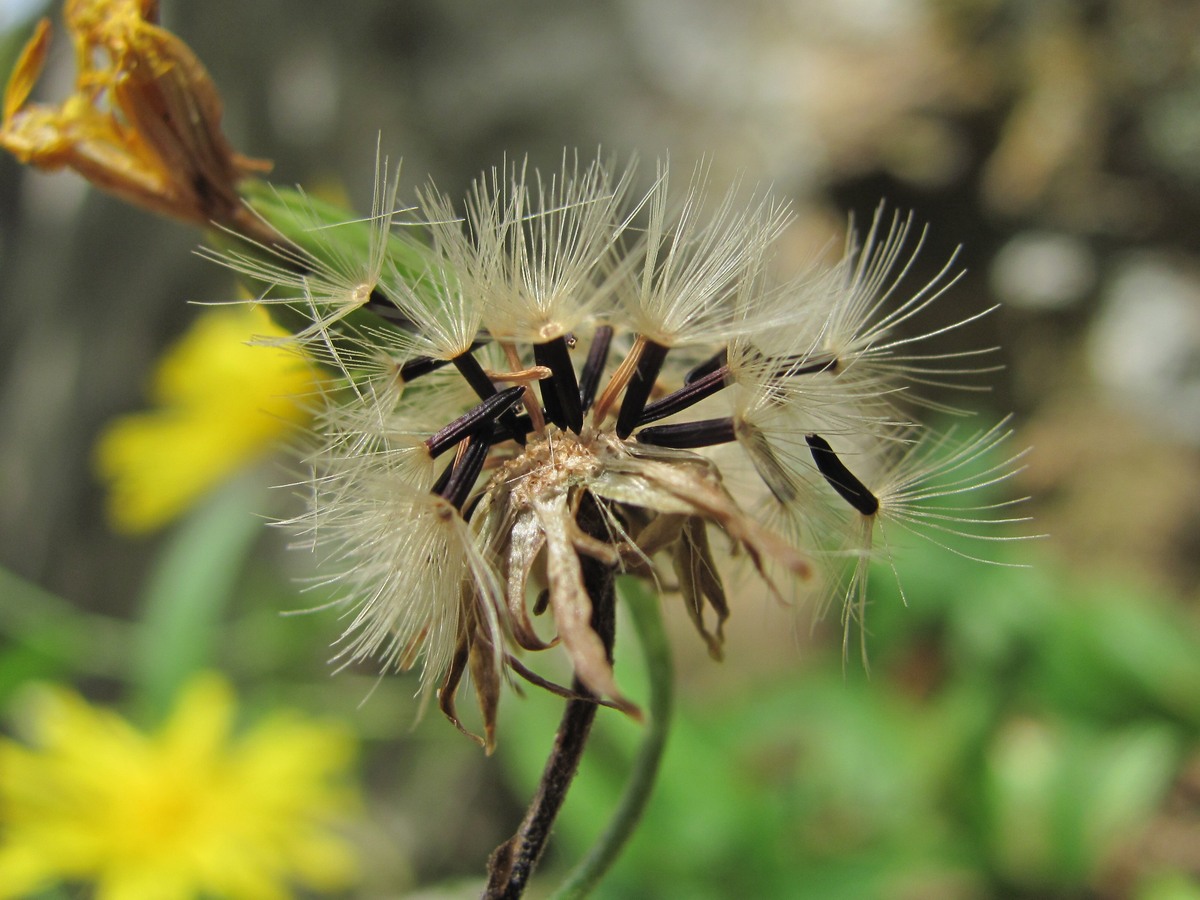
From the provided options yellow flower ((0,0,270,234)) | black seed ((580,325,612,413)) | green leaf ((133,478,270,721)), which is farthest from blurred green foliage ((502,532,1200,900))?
yellow flower ((0,0,270,234))

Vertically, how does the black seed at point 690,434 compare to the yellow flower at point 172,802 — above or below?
above

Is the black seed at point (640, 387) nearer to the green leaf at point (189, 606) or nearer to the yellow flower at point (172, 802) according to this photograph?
the yellow flower at point (172, 802)

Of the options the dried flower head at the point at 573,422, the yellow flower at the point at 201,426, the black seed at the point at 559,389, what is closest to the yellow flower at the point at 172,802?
the yellow flower at the point at 201,426

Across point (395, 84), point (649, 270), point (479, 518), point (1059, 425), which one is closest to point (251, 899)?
point (479, 518)

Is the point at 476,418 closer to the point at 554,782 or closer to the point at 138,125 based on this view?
the point at 554,782

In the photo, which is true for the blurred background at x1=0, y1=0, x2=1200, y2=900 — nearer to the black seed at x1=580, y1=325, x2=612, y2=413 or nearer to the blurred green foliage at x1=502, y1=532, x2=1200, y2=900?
the blurred green foliage at x1=502, y1=532, x2=1200, y2=900
